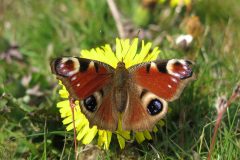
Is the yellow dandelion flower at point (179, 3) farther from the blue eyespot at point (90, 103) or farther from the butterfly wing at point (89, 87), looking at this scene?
the blue eyespot at point (90, 103)

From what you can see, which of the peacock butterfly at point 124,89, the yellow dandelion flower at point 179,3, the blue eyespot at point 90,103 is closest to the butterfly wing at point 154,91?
the peacock butterfly at point 124,89

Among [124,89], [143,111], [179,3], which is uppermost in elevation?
[179,3]

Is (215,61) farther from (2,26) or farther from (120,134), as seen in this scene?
(2,26)

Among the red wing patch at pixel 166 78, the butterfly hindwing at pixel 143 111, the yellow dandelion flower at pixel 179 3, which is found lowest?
the butterfly hindwing at pixel 143 111

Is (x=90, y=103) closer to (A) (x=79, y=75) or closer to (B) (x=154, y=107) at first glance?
(A) (x=79, y=75)

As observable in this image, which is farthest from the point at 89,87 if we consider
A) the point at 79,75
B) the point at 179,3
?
the point at 179,3

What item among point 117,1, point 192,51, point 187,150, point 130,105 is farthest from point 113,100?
point 117,1
